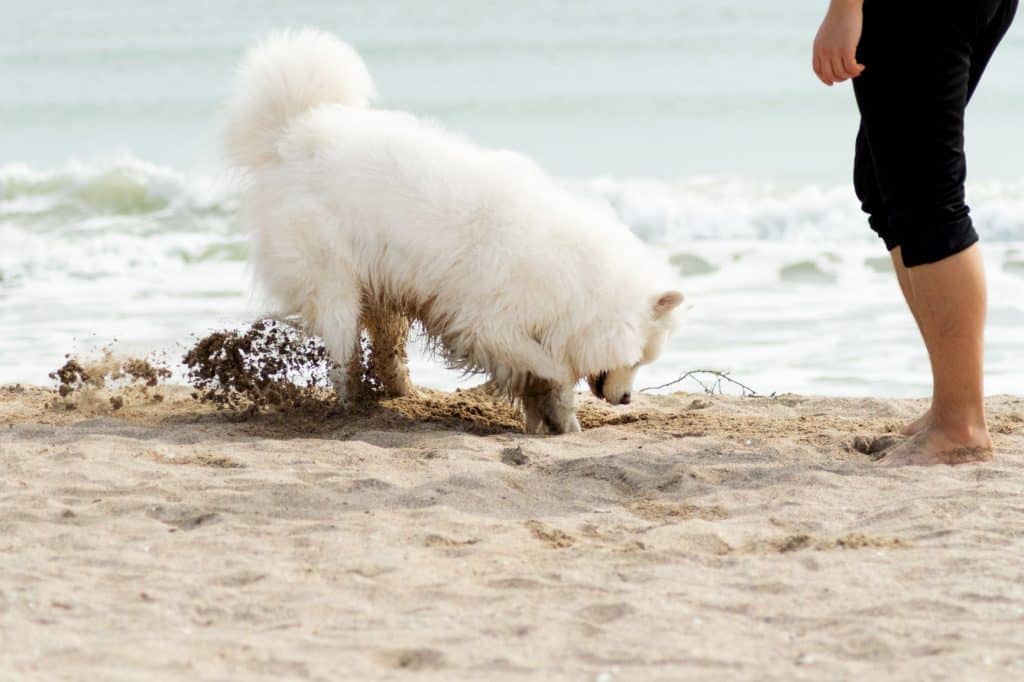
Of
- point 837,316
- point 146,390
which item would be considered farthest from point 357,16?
point 146,390

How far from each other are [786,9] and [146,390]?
24.4m

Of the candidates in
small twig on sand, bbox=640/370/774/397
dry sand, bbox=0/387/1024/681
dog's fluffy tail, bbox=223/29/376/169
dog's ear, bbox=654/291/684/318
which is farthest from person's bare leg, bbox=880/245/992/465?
dog's fluffy tail, bbox=223/29/376/169

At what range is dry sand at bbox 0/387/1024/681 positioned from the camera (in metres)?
3.02

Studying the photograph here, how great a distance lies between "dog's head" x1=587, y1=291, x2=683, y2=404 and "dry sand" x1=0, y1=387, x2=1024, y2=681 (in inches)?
11.7

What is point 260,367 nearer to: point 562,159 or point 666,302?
point 666,302

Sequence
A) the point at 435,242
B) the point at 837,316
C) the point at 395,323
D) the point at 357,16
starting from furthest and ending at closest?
the point at 357,16
the point at 837,316
the point at 395,323
the point at 435,242

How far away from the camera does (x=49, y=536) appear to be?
156 inches

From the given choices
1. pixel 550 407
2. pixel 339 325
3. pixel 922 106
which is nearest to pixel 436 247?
pixel 339 325

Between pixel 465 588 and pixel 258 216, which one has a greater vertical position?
pixel 258 216

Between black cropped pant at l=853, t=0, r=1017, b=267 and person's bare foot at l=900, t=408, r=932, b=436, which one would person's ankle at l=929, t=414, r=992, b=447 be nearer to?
person's bare foot at l=900, t=408, r=932, b=436

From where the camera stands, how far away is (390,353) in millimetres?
6508

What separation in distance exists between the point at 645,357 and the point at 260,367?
1.80 m

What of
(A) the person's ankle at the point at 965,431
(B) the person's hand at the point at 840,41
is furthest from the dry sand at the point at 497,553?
(B) the person's hand at the point at 840,41

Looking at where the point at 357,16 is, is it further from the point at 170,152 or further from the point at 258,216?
the point at 258,216
